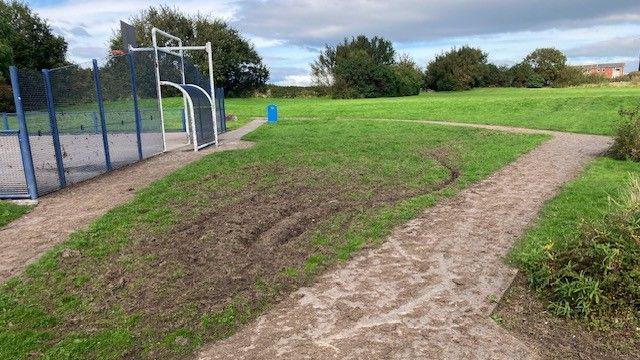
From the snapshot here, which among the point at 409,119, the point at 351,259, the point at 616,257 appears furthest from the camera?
the point at 409,119

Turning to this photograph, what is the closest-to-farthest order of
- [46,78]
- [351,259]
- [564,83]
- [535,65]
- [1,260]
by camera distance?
[351,259], [1,260], [46,78], [564,83], [535,65]

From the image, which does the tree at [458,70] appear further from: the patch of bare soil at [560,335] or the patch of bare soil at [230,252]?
the patch of bare soil at [560,335]

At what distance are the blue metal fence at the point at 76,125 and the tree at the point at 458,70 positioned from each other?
48063 millimetres

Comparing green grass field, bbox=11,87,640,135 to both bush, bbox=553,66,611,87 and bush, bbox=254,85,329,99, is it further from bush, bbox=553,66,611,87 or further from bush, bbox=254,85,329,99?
bush, bbox=553,66,611,87

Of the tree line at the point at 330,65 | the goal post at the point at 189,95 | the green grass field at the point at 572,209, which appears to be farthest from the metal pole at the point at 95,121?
the tree line at the point at 330,65

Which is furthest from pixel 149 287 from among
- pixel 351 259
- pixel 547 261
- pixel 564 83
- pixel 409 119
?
pixel 564 83

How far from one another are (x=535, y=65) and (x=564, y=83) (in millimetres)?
5944

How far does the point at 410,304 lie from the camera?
422 cm

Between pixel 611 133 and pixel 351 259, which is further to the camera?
pixel 611 133

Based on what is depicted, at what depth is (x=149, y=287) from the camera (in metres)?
4.72

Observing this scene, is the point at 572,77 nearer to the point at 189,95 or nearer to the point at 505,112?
the point at 505,112

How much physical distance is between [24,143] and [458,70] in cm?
5412

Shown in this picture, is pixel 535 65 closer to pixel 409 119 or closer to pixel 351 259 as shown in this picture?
pixel 409 119

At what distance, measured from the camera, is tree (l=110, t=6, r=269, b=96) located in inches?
2170
